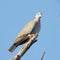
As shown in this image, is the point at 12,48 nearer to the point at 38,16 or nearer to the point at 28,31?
the point at 28,31

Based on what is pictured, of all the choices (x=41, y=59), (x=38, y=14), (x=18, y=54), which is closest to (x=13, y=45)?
(x=18, y=54)

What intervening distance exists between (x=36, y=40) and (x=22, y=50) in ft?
2.47

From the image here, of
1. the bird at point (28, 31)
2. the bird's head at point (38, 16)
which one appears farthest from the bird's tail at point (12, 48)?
the bird's head at point (38, 16)

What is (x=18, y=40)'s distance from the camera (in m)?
11.8

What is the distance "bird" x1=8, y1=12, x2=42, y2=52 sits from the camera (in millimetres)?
11327

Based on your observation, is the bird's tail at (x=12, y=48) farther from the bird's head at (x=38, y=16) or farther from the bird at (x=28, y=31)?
the bird's head at (x=38, y=16)

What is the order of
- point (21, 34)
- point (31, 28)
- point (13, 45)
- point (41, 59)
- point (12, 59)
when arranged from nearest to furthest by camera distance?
1. point (41, 59)
2. point (12, 59)
3. point (13, 45)
4. point (21, 34)
5. point (31, 28)

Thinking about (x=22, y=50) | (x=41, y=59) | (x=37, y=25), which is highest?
(x=37, y=25)

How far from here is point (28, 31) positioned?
1368 centimetres

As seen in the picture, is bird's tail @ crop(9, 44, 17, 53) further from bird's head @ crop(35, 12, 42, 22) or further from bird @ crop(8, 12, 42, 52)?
bird's head @ crop(35, 12, 42, 22)

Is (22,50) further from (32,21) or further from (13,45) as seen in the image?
(32,21)

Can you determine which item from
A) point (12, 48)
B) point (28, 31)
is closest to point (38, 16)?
point (28, 31)

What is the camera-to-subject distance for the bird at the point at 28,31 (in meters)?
11.3

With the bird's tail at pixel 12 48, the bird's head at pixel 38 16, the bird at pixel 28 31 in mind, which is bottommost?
the bird's tail at pixel 12 48
